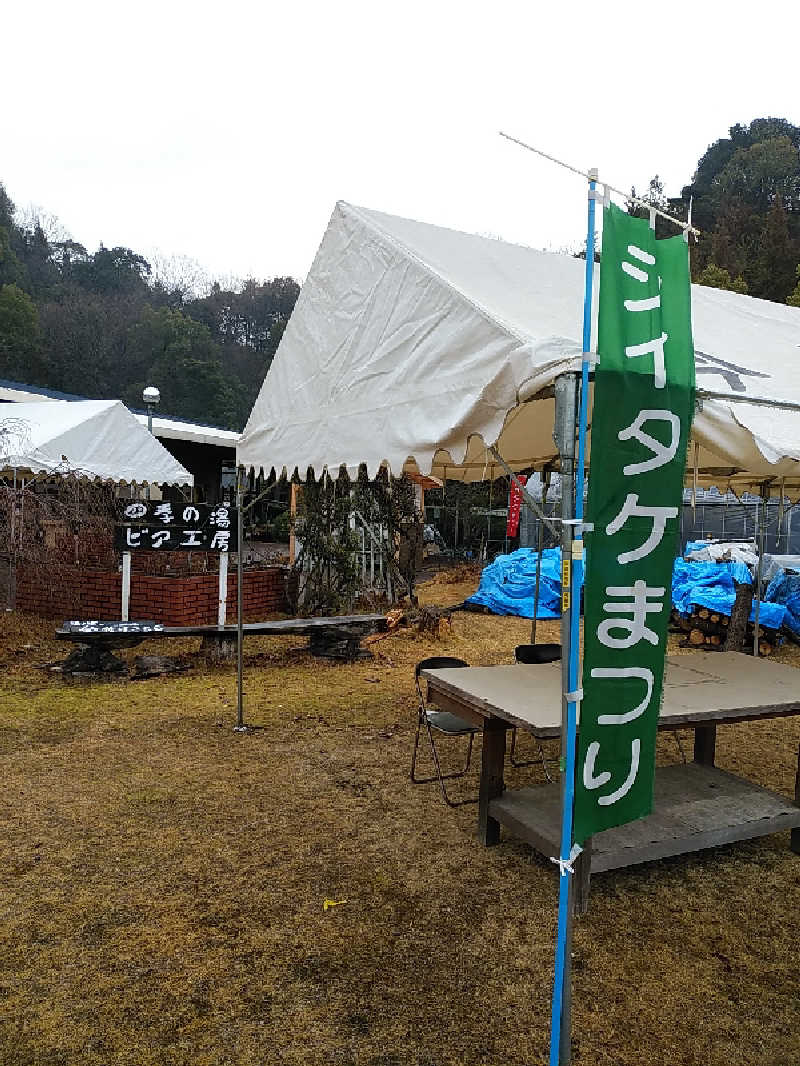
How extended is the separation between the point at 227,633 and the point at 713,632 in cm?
605

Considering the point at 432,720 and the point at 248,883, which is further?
the point at 432,720

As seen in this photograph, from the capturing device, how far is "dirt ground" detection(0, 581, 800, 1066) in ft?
8.07

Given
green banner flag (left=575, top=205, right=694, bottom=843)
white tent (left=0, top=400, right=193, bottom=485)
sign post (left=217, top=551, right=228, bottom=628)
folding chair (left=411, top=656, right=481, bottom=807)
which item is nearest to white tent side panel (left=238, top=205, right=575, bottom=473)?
green banner flag (left=575, top=205, right=694, bottom=843)

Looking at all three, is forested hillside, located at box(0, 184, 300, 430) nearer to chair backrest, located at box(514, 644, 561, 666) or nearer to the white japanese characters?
chair backrest, located at box(514, 644, 561, 666)

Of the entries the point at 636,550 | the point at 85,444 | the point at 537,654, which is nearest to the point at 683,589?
the point at 537,654

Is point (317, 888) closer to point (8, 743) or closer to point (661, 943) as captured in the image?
point (661, 943)

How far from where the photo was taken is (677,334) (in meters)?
2.22

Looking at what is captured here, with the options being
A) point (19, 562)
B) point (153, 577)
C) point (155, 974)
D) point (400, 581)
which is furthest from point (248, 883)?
point (400, 581)

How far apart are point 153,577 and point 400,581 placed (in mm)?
3995

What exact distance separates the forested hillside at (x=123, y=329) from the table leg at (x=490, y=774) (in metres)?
29.9

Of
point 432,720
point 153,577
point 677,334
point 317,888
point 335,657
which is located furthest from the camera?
point 153,577

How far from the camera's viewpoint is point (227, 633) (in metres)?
7.41

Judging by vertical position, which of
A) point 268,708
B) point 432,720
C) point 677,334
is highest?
point 677,334

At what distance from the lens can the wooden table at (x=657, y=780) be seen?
11.0ft
